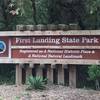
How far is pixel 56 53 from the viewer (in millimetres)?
12352

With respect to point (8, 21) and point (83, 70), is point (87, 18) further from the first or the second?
point (8, 21)

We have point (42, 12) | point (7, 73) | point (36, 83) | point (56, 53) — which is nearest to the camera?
point (36, 83)

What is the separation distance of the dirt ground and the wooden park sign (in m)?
0.99

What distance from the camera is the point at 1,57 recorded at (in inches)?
510

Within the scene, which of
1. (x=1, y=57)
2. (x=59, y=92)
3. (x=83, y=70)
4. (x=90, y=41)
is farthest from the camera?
(x=83, y=70)

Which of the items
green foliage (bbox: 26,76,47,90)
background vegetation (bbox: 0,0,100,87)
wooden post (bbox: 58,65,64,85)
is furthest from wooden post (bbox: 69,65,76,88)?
background vegetation (bbox: 0,0,100,87)

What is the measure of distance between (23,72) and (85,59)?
223 cm

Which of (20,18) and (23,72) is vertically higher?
(20,18)

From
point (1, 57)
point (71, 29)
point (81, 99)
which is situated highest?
point (71, 29)

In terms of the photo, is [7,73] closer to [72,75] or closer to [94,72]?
[72,75]

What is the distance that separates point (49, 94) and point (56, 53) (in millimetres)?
1769

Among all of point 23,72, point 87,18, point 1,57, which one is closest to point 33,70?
point 23,72

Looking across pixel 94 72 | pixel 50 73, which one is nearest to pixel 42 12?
pixel 50 73

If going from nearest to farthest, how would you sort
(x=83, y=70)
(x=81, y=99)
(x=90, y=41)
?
(x=81, y=99) < (x=90, y=41) < (x=83, y=70)
